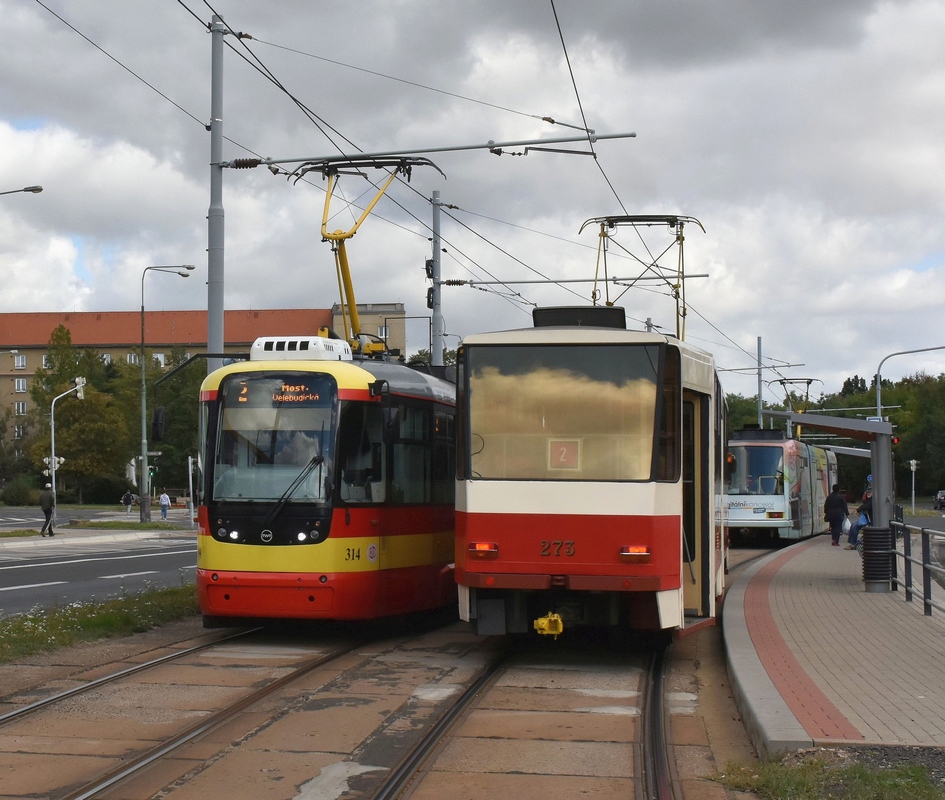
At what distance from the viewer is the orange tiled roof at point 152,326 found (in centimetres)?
13200

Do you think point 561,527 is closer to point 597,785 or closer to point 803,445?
point 597,785

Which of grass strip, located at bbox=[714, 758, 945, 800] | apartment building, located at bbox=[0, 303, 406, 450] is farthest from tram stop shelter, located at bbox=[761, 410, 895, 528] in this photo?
apartment building, located at bbox=[0, 303, 406, 450]

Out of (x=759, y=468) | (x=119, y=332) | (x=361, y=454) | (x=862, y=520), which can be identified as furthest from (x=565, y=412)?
(x=119, y=332)

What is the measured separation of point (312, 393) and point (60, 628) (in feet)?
11.2

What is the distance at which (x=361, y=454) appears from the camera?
12594 mm

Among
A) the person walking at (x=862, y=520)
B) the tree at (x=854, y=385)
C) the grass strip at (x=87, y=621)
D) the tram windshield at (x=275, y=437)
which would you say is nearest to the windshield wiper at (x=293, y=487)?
the tram windshield at (x=275, y=437)

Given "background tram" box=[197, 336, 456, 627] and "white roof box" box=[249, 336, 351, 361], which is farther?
"white roof box" box=[249, 336, 351, 361]

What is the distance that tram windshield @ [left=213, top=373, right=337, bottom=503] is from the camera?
12.4 m

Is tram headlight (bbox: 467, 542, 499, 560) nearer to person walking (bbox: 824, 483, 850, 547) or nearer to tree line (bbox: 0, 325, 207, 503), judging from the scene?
person walking (bbox: 824, 483, 850, 547)

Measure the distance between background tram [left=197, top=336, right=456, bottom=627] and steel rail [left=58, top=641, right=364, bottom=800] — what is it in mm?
1430

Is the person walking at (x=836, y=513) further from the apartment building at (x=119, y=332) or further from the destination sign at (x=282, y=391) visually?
the apartment building at (x=119, y=332)

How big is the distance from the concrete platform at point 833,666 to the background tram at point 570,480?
113 centimetres

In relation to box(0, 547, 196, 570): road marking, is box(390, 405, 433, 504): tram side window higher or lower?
higher

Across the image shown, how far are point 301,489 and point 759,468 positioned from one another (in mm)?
22290
